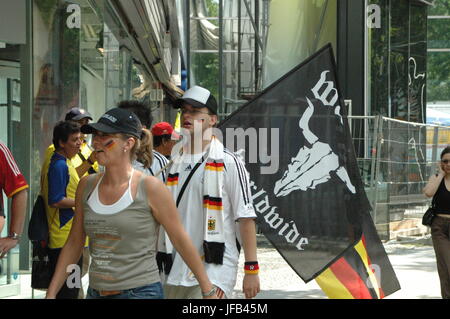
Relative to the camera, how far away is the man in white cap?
4.98 metres

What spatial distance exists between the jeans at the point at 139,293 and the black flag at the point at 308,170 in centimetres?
253

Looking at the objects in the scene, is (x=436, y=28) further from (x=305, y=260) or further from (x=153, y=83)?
(x=305, y=260)

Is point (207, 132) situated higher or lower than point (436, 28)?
lower

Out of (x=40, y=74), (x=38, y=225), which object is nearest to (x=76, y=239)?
(x=38, y=225)

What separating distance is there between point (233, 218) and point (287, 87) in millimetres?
2022

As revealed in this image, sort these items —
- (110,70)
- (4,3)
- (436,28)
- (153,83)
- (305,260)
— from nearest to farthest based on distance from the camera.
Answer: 1. (305,260)
2. (4,3)
3. (110,70)
4. (153,83)
5. (436,28)

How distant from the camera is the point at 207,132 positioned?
521 cm

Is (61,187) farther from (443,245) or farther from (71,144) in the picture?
(443,245)

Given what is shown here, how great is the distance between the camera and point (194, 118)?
5215mm

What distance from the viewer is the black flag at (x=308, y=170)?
6.84 meters

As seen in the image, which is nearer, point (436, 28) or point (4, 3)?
point (4, 3)

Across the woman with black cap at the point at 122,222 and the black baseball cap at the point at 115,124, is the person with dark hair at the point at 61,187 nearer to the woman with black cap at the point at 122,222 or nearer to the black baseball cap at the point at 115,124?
the woman with black cap at the point at 122,222

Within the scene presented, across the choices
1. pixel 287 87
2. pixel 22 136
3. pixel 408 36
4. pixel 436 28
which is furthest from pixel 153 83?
pixel 436 28

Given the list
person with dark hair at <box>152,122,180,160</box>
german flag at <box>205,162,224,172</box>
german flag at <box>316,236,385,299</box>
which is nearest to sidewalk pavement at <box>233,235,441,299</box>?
german flag at <box>316,236,385,299</box>
